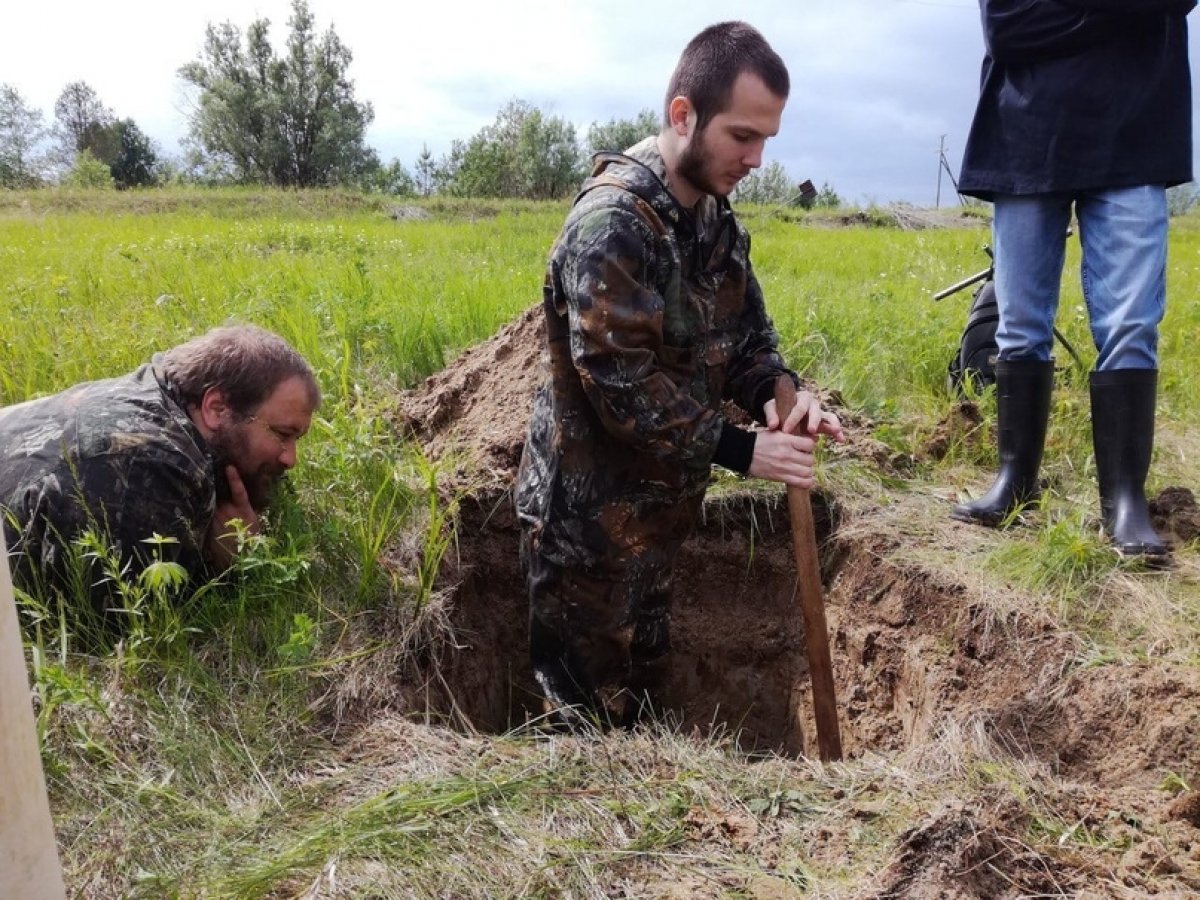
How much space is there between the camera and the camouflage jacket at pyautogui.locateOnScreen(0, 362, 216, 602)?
2.43 m

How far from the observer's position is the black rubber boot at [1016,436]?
3170 mm

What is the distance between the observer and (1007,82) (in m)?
3.12

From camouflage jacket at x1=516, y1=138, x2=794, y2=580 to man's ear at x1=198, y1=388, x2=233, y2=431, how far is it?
35.2 inches

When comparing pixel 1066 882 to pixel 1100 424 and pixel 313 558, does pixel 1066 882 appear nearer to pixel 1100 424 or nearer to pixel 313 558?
pixel 1100 424

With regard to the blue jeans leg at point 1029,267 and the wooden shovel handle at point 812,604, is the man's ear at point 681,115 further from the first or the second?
the blue jeans leg at point 1029,267

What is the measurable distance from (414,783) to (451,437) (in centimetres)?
203

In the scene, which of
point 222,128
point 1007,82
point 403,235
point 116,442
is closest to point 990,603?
point 1007,82

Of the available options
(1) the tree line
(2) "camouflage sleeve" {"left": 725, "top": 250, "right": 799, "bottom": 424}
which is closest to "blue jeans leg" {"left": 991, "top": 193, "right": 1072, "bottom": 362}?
(2) "camouflage sleeve" {"left": 725, "top": 250, "right": 799, "bottom": 424}

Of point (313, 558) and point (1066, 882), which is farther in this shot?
point (313, 558)

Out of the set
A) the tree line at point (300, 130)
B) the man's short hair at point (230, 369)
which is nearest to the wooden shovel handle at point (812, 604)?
the man's short hair at point (230, 369)

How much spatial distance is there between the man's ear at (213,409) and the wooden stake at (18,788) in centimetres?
178

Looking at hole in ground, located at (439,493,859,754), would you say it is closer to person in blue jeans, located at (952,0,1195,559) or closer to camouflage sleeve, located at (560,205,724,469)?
person in blue jeans, located at (952,0,1195,559)

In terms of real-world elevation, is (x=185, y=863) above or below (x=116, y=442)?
below

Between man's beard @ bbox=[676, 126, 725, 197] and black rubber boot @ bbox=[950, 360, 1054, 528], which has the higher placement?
man's beard @ bbox=[676, 126, 725, 197]
